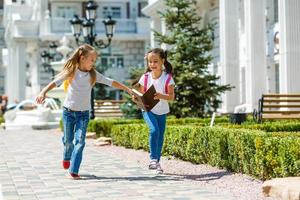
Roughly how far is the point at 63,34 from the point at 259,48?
24711mm

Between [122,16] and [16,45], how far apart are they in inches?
326

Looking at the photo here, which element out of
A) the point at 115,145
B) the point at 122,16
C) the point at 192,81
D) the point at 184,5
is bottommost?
the point at 115,145

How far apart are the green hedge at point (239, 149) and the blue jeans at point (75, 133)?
208cm

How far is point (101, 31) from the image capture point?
46281 mm

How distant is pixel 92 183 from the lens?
830cm

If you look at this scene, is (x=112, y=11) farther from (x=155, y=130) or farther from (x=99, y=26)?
(x=155, y=130)

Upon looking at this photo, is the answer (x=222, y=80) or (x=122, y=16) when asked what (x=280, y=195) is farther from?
(x=122, y=16)

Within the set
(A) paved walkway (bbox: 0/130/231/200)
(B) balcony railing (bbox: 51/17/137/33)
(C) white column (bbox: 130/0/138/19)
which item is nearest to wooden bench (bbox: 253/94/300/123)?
(A) paved walkway (bbox: 0/130/231/200)

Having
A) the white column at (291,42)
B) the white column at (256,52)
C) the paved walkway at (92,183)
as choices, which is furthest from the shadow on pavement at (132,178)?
the white column at (256,52)

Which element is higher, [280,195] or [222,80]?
[222,80]

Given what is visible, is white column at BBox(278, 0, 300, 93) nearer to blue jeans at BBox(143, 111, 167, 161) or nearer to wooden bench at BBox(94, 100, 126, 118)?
blue jeans at BBox(143, 111, 167, 161)

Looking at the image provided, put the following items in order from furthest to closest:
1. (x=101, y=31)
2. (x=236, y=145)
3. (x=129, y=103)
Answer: (x=101, y=31)
(x=129, y=103)
(x=236, y=145)

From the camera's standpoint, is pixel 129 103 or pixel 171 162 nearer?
pixel 171 162

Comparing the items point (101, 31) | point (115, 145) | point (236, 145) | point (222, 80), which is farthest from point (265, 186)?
point (101, 31)
